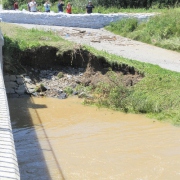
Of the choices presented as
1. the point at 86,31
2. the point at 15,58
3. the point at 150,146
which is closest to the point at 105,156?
the point at 150,146

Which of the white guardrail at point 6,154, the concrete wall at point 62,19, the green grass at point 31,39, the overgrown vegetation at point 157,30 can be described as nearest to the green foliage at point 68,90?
the green grass at point 31,39

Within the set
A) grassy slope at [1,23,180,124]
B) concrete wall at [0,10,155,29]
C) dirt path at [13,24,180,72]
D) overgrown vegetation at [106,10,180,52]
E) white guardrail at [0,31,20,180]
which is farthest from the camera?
concrete wall at [0,10,155,29]

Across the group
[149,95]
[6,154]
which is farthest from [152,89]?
[6,154]

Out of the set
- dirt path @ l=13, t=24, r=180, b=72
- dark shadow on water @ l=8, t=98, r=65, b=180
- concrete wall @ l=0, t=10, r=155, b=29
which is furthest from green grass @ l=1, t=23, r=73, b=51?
concrete wall @ l=0, t=10, r=155, b=29

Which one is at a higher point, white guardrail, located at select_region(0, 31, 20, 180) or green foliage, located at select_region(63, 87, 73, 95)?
white guardrail, located at select_region(0, 31, 20, 180)

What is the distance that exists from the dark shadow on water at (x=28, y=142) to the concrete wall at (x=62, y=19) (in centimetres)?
1151

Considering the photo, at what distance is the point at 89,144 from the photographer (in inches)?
371

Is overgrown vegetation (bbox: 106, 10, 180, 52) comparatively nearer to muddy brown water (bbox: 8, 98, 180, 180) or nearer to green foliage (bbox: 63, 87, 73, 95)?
green foliage (bbox: 63, 87, 73, 95)

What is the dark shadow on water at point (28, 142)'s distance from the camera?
804 centimetres

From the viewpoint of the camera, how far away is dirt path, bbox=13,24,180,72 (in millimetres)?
15547

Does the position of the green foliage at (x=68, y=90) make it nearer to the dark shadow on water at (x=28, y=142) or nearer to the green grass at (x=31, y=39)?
the dark shadow on water at (x=28, y=142)

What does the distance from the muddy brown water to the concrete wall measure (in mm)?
11783

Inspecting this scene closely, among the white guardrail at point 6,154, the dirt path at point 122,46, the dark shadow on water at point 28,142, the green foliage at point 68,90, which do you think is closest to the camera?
the white guardrail at point 6,154

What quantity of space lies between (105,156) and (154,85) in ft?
14.7
